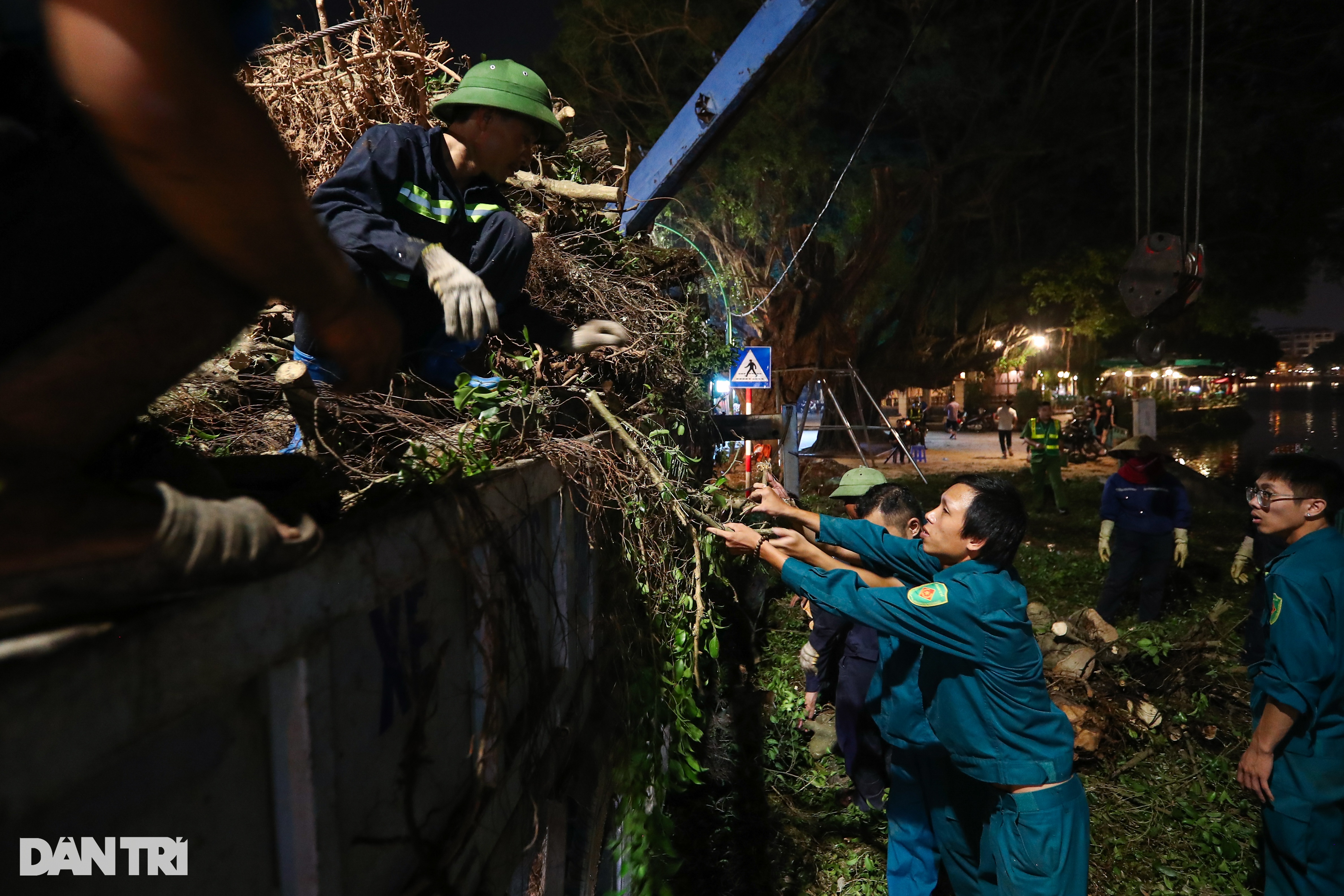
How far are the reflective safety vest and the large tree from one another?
4.98 meters

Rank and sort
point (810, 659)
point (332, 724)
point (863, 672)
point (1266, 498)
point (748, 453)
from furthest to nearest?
point (748, 453) < point (810, 659) < point (863, 672) < point (1266, 498) < point (332, 724)

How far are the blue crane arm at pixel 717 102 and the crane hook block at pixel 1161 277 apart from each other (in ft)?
15.1

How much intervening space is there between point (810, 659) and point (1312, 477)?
2.55 m

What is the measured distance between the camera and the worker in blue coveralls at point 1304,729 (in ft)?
8.98

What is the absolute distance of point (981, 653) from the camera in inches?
104

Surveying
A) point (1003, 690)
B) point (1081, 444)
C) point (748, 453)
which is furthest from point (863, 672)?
point (1081, 444)

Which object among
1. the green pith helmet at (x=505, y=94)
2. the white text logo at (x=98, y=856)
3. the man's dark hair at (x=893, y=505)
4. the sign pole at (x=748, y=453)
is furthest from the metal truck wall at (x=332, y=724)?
the man's dark hair at (x=893, y=505)

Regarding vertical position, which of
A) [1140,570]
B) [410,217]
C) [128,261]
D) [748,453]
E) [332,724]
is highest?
[410,217]

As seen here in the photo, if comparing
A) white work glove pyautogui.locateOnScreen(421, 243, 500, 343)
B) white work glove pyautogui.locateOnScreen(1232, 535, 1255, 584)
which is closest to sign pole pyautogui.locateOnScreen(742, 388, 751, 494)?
white work glove pyautogui.locateOnScreen(421, 243, 500, 343)

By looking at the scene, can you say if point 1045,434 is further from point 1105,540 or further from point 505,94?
point 505,94

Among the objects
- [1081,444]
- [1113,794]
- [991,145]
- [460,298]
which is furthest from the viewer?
[1081,444]

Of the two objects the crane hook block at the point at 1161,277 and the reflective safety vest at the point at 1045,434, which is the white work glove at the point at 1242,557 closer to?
the crane hook block at the point at 1161,277

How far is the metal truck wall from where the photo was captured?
2.26ft

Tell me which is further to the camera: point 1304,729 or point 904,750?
point 904,750
